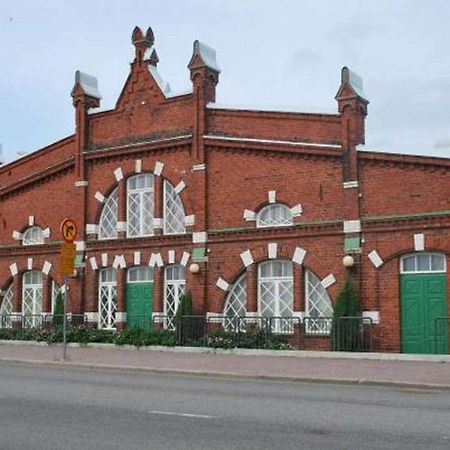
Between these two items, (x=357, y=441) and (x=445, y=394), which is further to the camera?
(x=445, y=394)

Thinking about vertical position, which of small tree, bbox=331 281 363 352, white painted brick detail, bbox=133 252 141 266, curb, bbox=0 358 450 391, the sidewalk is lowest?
curb, bbox=0 358 450 391

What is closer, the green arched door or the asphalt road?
the asphalt road

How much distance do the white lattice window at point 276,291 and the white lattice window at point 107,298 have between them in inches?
251

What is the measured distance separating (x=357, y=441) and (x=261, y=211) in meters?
17.0

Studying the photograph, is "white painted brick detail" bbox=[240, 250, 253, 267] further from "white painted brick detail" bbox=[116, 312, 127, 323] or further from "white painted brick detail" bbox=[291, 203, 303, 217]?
"white painted brick detail" bbox=[116, 312, 127, 323]

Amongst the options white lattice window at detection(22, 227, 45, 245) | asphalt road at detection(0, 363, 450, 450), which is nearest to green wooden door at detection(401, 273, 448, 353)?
asphalt road at detection(0, 363, 450, 450)

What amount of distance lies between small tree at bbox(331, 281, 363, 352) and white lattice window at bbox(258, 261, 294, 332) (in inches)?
88.2

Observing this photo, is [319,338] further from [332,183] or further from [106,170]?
[106,170]

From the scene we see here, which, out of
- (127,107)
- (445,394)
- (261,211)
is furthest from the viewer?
(127,107)

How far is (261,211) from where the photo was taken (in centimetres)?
2553

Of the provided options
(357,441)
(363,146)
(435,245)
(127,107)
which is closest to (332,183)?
(363,146)

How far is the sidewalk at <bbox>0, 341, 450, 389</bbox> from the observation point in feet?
52.7

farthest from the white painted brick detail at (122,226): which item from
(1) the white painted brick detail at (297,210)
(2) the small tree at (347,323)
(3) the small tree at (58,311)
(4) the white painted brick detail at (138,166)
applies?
(2) the small tree at (347,323)

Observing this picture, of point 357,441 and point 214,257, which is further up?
point 214,257
